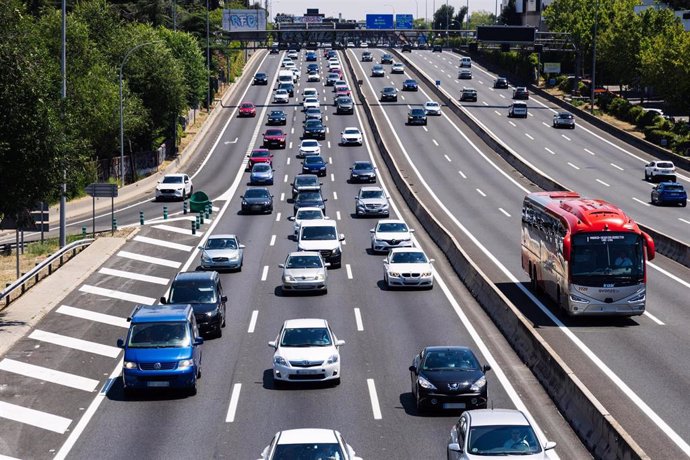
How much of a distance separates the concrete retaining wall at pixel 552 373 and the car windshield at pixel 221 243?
856 cm

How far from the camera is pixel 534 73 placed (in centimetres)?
13662

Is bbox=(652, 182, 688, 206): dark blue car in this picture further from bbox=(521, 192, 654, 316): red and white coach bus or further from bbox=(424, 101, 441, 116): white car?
bbox=(424, 101, 441, 116): white car

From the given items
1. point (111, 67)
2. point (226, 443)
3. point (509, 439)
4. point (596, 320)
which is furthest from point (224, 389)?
point (111, 67)

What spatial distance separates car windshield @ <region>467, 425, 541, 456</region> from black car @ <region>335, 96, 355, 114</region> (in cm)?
8730

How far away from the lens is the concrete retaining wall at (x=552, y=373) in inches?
774

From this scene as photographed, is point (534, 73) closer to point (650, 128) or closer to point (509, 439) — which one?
point (650, 128)

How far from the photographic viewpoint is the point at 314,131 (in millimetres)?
90938

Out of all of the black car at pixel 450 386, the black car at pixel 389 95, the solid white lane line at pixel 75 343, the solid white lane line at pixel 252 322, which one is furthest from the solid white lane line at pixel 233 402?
the black car at pixel 389 95

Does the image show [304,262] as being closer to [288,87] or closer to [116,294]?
[116,294]

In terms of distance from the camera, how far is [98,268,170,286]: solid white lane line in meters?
41.6

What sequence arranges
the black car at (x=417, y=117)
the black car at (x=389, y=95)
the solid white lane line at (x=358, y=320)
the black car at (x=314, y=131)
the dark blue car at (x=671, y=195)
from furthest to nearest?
1. the black car at (x=389, y=95)
2. the black car at (x=417, y=117)
3. the black car at (x=314, y=131)
4. the dark blue car at (x=671, y=195)
5. the solid white lane line at (x=358, y=320)

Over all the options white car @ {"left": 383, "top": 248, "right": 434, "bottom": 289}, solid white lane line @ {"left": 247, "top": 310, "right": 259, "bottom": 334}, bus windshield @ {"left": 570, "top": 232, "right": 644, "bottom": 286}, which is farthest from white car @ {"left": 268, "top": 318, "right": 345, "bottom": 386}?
white car @ {"left": 383, "top": 248, "right": 434, "bottom": 289}

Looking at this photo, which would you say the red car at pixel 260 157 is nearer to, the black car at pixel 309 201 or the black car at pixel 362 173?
the black car at pixel 362 173

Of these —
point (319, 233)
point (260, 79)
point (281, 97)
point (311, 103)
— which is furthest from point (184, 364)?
point (260, 79)
